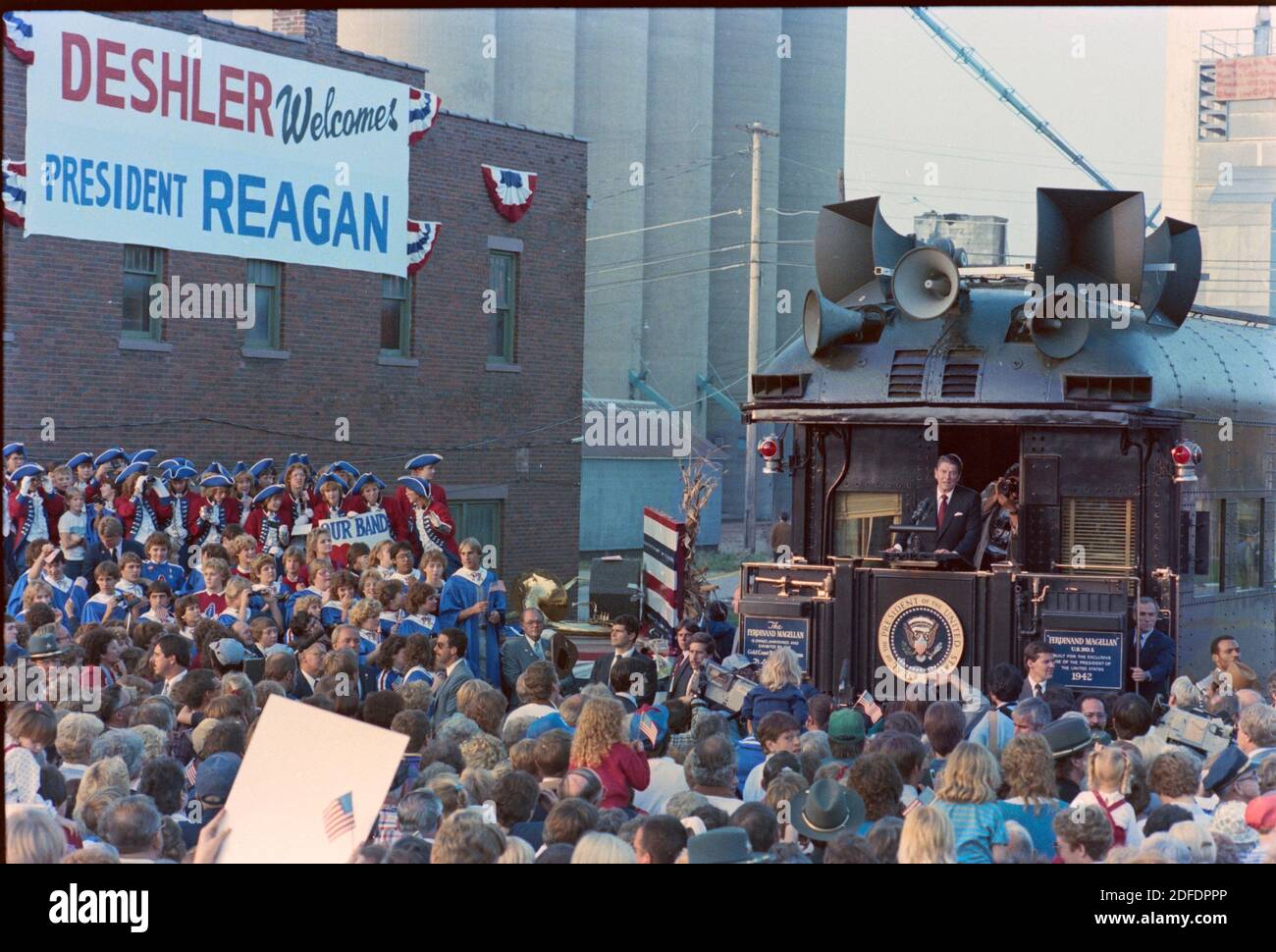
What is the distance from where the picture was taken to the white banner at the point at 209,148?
16391mm

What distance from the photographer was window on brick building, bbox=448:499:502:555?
21.5 metres

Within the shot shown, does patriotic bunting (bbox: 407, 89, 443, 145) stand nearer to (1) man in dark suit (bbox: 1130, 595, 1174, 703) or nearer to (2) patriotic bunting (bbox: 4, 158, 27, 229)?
(2) patriotic bunting (bbox: 4, 158, 27, 229)

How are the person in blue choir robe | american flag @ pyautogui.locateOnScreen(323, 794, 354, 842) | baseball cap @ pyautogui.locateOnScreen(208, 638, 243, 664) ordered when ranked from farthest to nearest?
the person in blue choir robe, baseball cap @ pyautogui.locateOnScreen(208, 638, 243, 664), american flag @ pyautogui.locateOnScreen(323, 794, 354, 842)

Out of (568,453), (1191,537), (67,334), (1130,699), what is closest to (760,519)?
(568,453)

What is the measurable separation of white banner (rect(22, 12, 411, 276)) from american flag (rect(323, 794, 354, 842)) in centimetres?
1409

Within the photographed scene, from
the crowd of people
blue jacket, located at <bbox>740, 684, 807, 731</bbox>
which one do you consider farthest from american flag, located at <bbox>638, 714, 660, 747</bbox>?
blue jacket, located at <bbox>740, 684, 807, 731</bbox>

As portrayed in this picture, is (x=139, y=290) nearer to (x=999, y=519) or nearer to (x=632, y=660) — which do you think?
(x=632, y=660)

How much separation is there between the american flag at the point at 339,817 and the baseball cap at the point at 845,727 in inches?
141

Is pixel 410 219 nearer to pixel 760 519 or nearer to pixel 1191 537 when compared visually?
pixel 1191 537

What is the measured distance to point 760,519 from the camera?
43.8 meters

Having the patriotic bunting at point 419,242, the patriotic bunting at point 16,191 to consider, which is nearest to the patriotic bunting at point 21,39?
the patriotic bunting at point 16,191

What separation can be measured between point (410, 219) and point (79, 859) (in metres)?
16.5

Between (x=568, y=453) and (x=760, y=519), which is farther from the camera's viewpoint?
(x=760, y=519)

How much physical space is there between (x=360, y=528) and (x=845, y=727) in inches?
326
